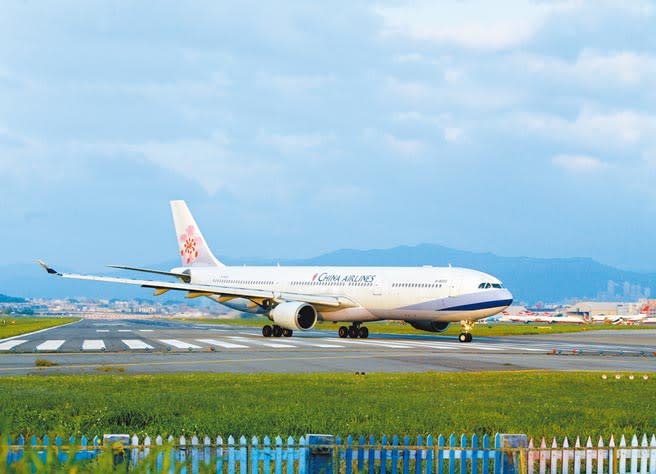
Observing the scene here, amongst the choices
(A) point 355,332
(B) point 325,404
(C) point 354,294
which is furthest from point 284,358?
(A) point 355,332

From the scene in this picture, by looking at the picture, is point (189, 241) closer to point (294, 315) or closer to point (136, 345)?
point (294, 315)

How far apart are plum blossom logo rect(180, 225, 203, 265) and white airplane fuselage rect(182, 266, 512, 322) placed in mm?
7706

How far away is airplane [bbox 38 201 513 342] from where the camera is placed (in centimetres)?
4069

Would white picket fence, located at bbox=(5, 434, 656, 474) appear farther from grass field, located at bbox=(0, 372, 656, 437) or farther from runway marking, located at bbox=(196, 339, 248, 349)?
runway marking, located at bbox=(196, 339, 248, 349)

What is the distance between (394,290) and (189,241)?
1940 cm

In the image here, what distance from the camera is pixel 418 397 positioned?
16172mm

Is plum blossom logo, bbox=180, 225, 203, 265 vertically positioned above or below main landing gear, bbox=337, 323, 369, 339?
above

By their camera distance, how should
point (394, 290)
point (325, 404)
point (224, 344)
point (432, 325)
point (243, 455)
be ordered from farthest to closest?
point (432, 325) < point (394, 290) < point (224, 344) < point (325, 404) < point (243, 455)

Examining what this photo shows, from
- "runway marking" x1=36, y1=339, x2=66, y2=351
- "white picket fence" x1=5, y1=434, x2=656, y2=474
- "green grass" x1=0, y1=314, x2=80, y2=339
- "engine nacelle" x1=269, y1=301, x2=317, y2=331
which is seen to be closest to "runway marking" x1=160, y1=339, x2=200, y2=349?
"runway marking" x1=36, y1=339, x2=66, y2=351

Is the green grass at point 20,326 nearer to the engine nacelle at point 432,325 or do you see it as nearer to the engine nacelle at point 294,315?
the engine nacelle at point 294,315

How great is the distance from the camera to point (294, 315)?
43.0m

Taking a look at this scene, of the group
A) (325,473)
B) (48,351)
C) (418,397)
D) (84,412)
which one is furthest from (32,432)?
(48,351)

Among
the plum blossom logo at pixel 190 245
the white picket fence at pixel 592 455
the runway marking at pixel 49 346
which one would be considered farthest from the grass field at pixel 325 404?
the plum blossom logo at pixel 190 245

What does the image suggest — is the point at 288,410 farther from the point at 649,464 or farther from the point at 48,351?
the point at 48,351
